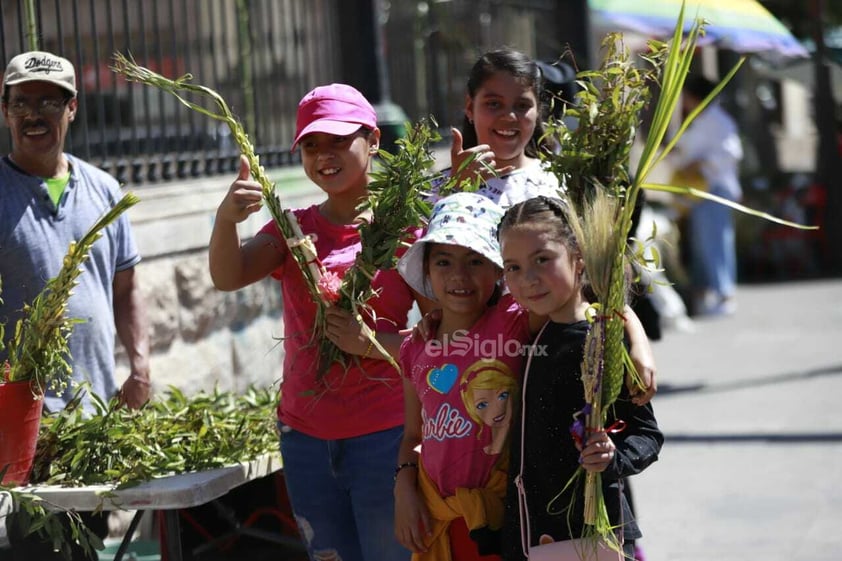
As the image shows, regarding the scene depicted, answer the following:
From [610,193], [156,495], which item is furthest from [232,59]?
[610,193]

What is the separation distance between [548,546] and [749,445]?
478cm

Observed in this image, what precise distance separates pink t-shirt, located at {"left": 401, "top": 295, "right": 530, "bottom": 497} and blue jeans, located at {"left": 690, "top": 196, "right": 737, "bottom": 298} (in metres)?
9.81

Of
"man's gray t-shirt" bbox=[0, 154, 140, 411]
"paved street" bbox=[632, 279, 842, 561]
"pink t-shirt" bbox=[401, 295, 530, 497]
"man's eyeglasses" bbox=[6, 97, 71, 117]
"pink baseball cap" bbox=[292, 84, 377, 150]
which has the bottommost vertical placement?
"paved street" bbox=[632, 279, 842, 561]

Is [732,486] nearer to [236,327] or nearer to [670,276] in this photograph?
[236,327]

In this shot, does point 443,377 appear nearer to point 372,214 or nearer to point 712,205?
point 372,214

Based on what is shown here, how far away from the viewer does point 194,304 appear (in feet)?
21.7

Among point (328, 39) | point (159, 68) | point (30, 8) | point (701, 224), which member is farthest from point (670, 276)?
point (30, 8)

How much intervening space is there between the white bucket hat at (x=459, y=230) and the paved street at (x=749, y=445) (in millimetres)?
2696

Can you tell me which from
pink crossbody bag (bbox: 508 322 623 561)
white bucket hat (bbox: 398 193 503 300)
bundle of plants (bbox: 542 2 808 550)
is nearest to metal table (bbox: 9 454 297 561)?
white bucket hat (bbox: 398 193 503 300)

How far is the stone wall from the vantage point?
6.21 meters

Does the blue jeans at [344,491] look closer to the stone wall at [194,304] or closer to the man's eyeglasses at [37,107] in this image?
the man's eyeglasses at [37,107]

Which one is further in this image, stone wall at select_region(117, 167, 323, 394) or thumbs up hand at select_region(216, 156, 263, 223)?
stone wall at select_region(117, 167, 323, 394)

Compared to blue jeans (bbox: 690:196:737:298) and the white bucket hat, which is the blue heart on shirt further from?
blue jeans (bbox: 690:196:737:298)

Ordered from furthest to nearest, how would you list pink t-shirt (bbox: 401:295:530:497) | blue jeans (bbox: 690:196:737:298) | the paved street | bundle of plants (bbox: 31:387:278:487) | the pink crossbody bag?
blue jeans (bbox: 690:196:737:298) → the paved street → bundle of plants (bbox: 31:387:278:487) → pink t-shirt (bbox: 401:295:530:497) → the pink crossbody bag
